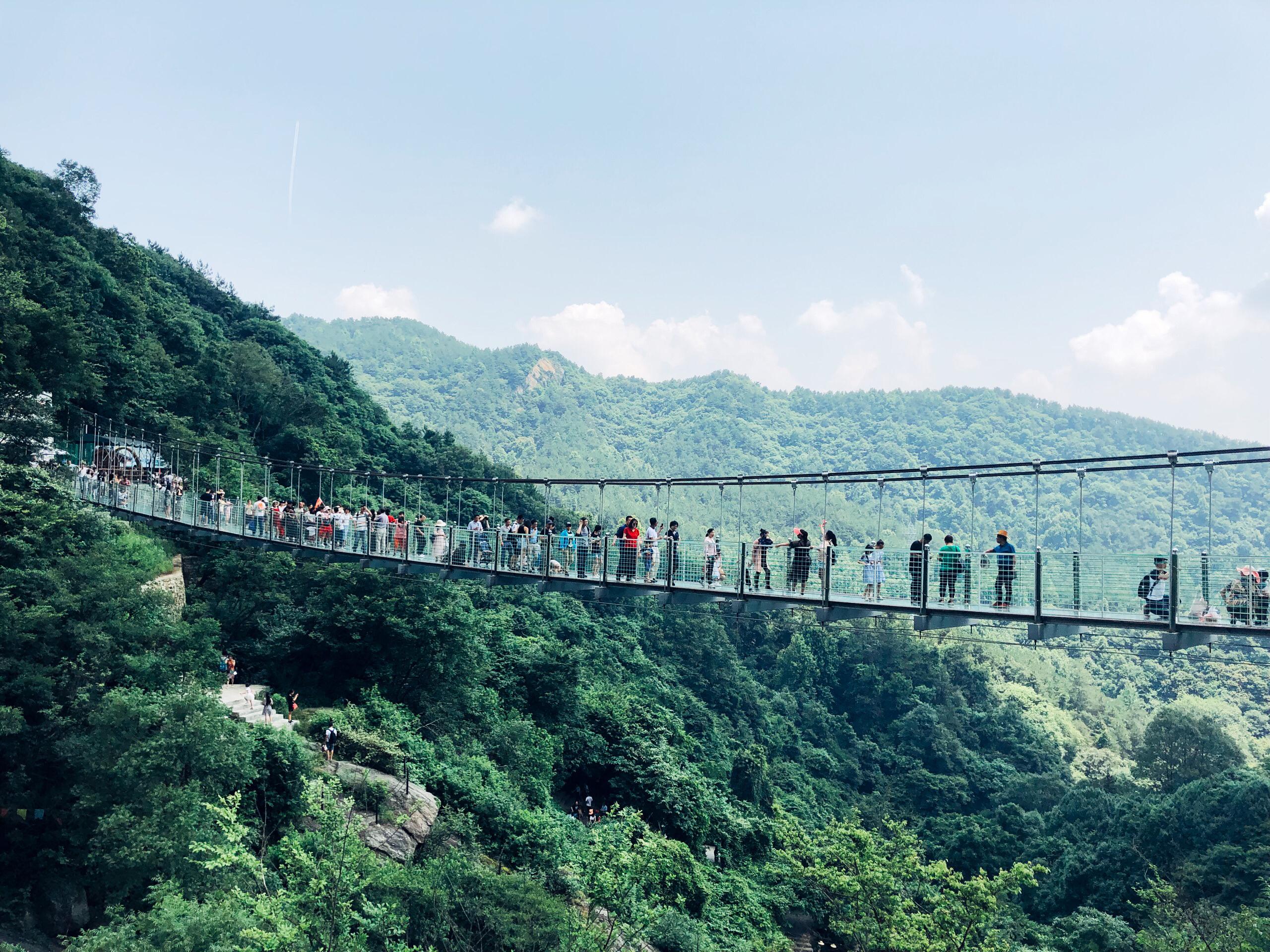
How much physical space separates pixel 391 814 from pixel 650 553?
25.8 feet

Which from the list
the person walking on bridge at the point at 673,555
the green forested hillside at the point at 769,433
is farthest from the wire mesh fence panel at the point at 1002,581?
the green forested hillside at the point at 769,433

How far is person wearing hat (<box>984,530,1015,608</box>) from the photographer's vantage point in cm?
1048

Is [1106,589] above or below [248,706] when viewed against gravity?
above

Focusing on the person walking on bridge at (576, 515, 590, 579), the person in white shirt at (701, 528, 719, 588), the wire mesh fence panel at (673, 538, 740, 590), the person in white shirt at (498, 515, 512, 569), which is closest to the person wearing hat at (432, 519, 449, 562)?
→ the person in white shirt at (498, 515, 512, 569)

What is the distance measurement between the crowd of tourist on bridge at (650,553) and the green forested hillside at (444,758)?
148 centimetres

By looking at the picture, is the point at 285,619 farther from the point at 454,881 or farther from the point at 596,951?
the point at 596,951

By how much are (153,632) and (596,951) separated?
9.13 m

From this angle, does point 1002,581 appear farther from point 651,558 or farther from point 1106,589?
point 651,558

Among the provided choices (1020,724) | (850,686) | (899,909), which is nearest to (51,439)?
(899,909)

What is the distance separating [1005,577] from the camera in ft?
35.2

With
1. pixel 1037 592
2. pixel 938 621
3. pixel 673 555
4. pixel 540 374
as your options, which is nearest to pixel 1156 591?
pixel 1037 592

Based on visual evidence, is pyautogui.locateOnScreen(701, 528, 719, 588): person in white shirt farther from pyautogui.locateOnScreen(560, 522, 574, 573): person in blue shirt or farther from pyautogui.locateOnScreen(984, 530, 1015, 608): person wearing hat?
pyautogui.locateOnScreen(984, 530, 1015, 608): person wearing hat

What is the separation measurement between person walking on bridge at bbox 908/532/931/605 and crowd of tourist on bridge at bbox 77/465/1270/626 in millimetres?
19

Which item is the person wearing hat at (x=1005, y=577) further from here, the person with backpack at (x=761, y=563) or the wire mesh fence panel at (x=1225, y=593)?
the person with backpack at (x=761, y=563)
